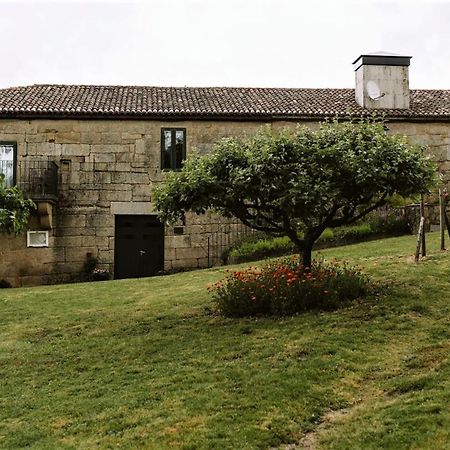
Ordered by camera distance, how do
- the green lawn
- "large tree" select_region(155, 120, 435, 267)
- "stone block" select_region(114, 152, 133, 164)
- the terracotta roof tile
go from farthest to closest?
1. "stone block" select_region(114, 152, 133, 164)
2. the terracotta roof tile
3. "large tree" select_region(155, 120, 435, 267)
4. the green lawn

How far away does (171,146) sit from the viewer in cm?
2019

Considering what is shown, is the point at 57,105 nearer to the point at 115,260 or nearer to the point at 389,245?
the point at 115,260

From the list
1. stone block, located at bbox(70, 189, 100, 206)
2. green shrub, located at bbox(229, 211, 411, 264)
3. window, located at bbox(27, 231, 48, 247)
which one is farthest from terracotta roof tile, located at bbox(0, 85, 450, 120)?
green shrub, located at bbox(229, 211, 411, 264)

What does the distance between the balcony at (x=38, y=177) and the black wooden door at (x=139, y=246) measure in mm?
2242

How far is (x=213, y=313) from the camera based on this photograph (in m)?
10.9

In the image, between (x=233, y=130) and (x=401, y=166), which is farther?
(x=233, y=130)

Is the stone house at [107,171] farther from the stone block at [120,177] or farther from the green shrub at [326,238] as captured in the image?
the green shrub at [326,238]

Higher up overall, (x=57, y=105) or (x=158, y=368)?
(x=57, y=105)

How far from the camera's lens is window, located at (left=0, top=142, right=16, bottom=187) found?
19516mm

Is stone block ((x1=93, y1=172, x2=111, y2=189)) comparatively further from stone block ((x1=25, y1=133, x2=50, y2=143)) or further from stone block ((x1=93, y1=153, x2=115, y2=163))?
stone block ((x1=25, y1=133, x2=50, y2=143))

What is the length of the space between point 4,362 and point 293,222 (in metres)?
6.29

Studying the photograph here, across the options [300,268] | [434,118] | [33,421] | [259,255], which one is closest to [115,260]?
[259,255]

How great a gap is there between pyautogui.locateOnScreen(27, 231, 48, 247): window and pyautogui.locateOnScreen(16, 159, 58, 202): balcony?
3.91ft

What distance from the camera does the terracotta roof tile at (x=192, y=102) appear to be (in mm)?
19734
